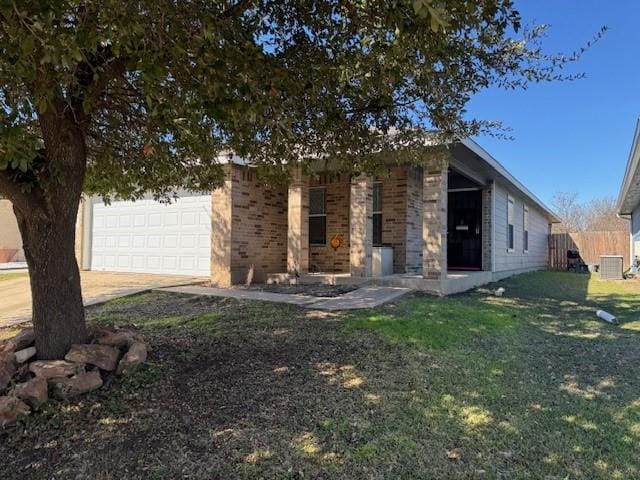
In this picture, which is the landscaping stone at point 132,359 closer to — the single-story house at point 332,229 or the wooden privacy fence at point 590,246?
the single-story house at point 332,229

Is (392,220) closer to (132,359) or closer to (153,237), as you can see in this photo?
(153,237)

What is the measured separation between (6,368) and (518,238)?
17.2 m

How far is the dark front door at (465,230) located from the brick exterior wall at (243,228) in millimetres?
6274

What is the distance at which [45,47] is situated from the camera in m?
2.31

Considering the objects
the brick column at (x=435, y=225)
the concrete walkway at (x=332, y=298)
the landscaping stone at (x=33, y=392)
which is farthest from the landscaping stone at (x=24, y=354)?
the brick column at (x=435, y=225)

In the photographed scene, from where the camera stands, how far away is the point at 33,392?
3.20 m

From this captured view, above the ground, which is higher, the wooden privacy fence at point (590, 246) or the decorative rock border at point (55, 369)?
the wooden privacy fence at point (590, 246)

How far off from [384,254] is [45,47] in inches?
354

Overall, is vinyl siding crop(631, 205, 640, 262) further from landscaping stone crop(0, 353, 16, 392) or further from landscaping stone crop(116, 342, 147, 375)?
landscaping stone crop(0, 353, 16, 392)

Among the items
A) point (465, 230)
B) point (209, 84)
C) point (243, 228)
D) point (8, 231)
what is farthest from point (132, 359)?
point (8, 231)

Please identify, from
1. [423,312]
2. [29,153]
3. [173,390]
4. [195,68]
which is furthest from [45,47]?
[423,312]

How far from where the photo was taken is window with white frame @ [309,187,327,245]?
12672 mm

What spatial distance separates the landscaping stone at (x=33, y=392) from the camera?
10.4 ft

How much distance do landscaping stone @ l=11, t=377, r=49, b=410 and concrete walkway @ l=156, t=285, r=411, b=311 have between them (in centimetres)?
419
